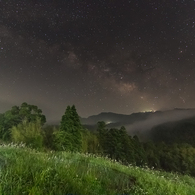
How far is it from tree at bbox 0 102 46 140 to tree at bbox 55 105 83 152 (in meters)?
6.78

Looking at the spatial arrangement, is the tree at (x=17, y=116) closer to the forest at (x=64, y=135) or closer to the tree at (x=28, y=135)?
the forest at (x=64, y=135)

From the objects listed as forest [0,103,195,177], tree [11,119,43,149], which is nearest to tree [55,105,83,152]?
forest [0,103,195,177]

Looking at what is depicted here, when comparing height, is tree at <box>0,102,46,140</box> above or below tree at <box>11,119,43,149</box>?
above

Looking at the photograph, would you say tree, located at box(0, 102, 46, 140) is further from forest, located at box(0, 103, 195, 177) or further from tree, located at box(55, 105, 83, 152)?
tree, located at box(55, 105, 83, 152)

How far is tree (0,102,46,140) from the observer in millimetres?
37766

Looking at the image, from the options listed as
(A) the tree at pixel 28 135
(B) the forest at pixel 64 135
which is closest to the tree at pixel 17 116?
(B) the forest at pixel 64 135

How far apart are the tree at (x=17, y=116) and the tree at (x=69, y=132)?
678 cm

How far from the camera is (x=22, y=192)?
10.1 ft

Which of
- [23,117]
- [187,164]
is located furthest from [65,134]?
[187,164]

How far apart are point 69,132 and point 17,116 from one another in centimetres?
1436

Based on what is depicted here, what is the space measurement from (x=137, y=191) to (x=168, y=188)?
6.12 feet

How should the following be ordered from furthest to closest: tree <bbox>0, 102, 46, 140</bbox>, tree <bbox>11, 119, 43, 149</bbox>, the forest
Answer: tree <bbox>0, 102, 46, 140</bbox>, the forest, tree <bbox>11, 119, 43, 149</bbox>

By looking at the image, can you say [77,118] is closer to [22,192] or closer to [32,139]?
[32,139]

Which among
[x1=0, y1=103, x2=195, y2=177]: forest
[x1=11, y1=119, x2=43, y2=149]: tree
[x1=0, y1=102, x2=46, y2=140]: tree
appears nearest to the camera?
[x1=11, y1=119, x2=43, y2=149]: tree
